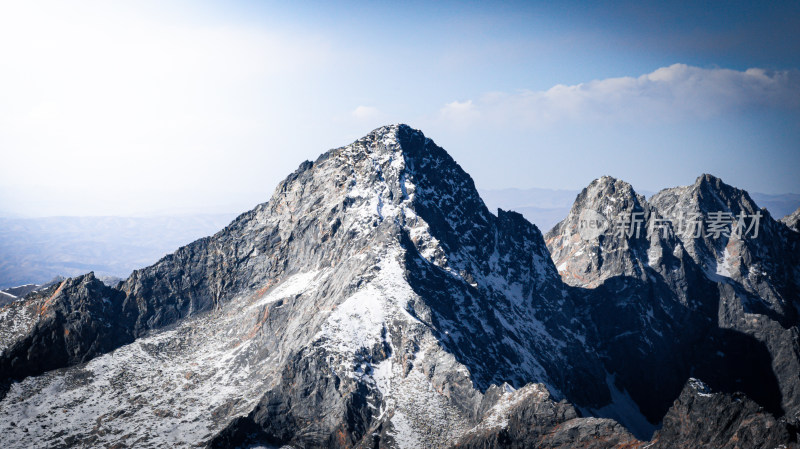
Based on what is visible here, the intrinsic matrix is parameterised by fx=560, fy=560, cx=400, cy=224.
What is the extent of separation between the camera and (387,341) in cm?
11088

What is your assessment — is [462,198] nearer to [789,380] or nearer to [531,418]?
[531,418]

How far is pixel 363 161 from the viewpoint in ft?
521

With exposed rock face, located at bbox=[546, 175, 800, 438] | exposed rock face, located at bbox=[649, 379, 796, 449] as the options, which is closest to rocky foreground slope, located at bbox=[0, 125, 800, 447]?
exposed rock face, located at bbox=[649, 379, 796, 449]

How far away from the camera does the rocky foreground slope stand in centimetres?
9762

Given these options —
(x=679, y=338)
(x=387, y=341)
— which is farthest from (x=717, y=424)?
(x=679, y=338)

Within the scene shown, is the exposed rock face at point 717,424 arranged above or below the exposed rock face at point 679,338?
above

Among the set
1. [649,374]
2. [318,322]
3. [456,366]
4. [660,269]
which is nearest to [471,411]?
[456,366]

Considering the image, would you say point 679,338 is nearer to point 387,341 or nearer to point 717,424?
point 387,341

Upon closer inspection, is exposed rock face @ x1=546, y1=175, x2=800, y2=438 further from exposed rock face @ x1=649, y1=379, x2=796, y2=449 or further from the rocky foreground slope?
exposed rock face @ x1=649, y1=379, x2=796, y2=449

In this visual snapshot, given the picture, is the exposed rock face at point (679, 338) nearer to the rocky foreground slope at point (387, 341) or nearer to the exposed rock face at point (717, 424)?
the rocky foreground slope at point (387, 341)

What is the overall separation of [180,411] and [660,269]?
537 ft

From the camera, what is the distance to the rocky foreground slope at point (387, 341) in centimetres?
9762

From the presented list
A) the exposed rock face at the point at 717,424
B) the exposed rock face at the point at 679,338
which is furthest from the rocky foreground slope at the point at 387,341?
the exposed rock face at the point at 679,338

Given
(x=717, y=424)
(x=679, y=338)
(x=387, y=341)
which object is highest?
(x=717, y=424)
